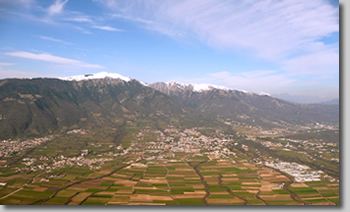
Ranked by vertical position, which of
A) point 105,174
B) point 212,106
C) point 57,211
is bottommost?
point 105,174

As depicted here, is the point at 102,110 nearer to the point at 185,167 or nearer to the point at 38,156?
the point at 38,156

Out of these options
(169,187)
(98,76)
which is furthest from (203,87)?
(169,187)

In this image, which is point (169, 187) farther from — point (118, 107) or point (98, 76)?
point (98, 76)

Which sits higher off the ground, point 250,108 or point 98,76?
point 98,76

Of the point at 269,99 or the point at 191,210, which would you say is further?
the point at 269,99

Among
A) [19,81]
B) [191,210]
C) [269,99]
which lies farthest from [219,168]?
[269,99]

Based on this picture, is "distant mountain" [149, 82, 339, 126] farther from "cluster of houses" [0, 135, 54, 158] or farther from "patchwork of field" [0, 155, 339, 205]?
"cluster of houses" [0, 135, 54, 158]

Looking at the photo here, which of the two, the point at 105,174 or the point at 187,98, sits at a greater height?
the point at 187,98

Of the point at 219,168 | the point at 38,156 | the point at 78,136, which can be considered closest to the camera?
the point at 219,168

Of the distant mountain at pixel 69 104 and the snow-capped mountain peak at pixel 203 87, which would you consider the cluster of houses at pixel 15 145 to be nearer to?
the distant mountain at pixel 69 104
